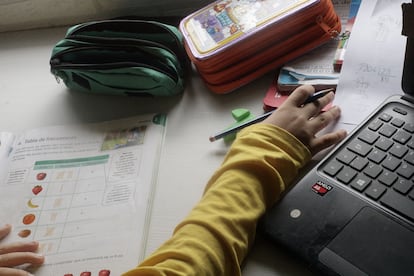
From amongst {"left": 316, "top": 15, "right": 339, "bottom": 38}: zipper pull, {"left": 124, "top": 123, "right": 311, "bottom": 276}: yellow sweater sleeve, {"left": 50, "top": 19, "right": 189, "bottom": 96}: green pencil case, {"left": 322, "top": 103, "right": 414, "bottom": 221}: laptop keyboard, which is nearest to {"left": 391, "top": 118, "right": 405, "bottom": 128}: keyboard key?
{"left": 322, "top": 103, "right": 414, "bottom": 221}: laptop keyboard

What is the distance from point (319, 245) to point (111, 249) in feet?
0.80

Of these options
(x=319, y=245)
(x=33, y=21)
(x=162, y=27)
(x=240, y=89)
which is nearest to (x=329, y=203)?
(x=319, y=245)

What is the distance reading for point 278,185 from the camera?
0.53 meters

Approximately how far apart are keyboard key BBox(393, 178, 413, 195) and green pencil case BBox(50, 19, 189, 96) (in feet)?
1.25

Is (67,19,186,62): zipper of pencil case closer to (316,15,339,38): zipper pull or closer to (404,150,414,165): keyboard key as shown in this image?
(316,15,339,38): zipper pull

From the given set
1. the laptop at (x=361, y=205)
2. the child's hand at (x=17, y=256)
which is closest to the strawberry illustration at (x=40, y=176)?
the child's hand at (x=17, y=256)

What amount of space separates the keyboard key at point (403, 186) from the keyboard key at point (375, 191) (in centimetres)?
1

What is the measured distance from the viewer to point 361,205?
1.59 feet

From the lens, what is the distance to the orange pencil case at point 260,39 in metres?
0.70

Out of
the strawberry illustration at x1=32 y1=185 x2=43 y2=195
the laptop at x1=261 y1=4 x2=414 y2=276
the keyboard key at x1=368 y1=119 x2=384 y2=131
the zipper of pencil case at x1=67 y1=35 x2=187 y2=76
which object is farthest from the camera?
the zipper of pencil case at x1=67 y1=35 x2=187 y2=76

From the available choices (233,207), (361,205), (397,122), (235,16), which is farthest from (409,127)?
(235,16)

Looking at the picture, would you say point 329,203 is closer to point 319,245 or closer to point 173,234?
point 319,245

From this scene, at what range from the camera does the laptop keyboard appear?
1.58 feet

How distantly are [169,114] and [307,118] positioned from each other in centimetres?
23
